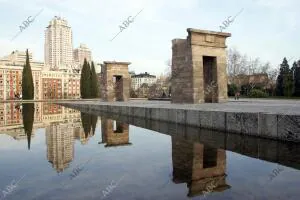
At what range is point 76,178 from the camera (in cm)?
397

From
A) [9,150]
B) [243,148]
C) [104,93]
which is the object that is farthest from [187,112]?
[104,93]

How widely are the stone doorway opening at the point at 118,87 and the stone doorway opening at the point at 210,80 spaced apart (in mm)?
14014

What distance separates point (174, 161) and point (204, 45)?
10.9 meters

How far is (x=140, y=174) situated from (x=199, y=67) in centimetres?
1101

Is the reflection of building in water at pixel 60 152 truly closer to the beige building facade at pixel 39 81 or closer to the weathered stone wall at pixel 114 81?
the weathered stone wall at pixel 114 81

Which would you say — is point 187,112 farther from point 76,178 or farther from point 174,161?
point 76,178

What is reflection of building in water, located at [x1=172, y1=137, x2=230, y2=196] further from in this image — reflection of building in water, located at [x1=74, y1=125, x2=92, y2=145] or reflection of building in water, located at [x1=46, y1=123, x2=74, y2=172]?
reflection of building in water, located at [x1=74, y1=125, x2=92, y2=145]

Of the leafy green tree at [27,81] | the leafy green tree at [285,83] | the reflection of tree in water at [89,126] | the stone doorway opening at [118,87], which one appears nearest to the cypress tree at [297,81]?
the leafy green tree at [285,83]

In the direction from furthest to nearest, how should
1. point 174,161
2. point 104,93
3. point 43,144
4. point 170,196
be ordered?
point 104,93 → point 43,144 → point 174,161 → point 170,196

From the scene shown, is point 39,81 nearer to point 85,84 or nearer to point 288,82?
point 85,84

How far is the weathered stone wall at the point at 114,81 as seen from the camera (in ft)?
92.4

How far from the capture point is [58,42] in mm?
186375

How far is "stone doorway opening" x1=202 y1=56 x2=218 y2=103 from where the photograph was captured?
1589 cm

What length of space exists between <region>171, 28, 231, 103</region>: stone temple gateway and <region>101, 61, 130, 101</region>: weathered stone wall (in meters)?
13.6
